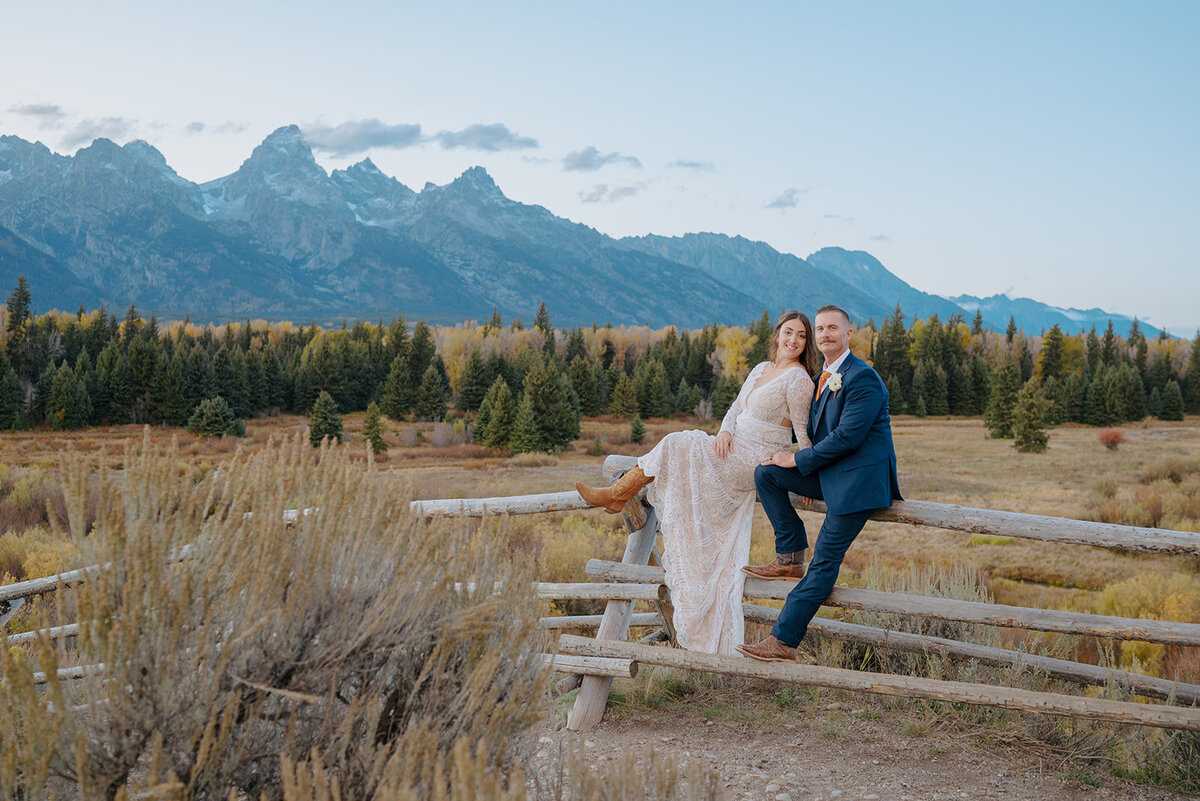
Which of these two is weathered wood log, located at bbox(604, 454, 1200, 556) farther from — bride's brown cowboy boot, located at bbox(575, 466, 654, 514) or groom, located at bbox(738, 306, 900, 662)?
bride's brown cowboy boot, located at bbox(575, 466, 654, 514)

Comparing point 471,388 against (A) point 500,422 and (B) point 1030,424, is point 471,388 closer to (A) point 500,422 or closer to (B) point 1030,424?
(A) point 500,422

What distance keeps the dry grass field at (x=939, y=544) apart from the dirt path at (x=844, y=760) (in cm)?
10

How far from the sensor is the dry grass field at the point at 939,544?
4406 millimetres

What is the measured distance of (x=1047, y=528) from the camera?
3.94m

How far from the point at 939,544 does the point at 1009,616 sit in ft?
49.4

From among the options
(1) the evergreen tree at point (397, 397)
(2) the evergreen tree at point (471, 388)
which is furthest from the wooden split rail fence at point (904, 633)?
(2) the evergreen tree at point (471, 388)

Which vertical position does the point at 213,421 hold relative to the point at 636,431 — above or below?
above

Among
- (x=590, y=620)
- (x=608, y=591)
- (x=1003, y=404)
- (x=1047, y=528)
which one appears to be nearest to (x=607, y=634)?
(x=608, y=591)

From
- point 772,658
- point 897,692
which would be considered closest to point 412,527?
point 772,658

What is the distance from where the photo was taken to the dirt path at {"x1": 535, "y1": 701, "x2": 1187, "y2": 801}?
382 cm

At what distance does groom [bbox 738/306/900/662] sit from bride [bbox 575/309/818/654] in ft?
0.60

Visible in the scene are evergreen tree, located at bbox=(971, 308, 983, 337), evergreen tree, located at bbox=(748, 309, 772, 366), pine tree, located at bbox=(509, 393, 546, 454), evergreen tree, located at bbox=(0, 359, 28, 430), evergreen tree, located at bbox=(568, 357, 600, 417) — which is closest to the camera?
pine tree, located at bbox=(509, 393, 546, 454)

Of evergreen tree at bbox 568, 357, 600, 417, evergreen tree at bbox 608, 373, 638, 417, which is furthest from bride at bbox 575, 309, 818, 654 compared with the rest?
evergreen tree at bbox 568, 357, 600, 417

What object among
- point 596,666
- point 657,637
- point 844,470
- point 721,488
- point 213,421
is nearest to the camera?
point 844,470
